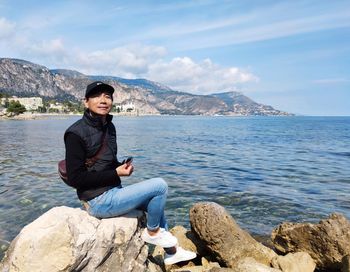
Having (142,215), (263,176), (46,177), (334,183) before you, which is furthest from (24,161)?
(142,215)

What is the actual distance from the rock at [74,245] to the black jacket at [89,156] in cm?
62

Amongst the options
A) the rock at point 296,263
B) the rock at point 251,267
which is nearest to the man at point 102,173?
the rock at point 251,267

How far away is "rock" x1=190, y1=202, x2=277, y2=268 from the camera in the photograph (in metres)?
9.66

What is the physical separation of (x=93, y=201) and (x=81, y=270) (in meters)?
1.25

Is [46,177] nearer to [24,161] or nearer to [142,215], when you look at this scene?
[24,161]

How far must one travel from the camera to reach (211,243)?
9.91m

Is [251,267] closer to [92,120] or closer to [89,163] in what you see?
[89,163]

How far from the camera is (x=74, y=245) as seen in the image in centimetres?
648

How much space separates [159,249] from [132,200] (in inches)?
144

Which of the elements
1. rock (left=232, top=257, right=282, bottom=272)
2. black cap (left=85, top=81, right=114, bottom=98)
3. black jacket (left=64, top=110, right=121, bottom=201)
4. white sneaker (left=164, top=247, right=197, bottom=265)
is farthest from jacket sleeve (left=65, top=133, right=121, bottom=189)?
rock (left=232, top=257, right=282, bottom=272)

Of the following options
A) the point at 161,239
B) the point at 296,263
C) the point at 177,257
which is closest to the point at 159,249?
the point at 177,257

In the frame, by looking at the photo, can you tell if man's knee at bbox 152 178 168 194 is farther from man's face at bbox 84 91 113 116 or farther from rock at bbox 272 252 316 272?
rock at bbox 272 252 316 272

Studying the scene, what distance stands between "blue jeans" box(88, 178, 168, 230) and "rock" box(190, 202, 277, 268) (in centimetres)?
285

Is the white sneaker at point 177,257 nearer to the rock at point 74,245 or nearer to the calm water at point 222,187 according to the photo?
the rock at point 74,245
